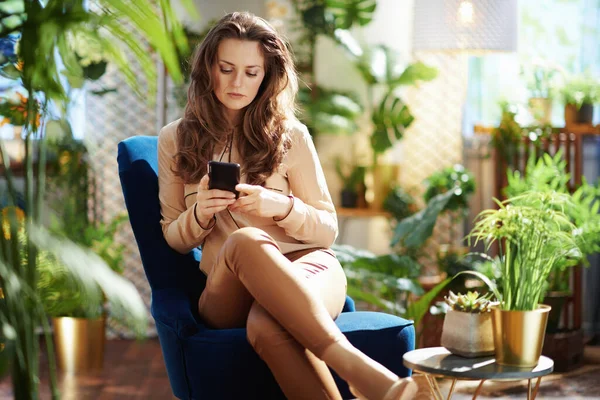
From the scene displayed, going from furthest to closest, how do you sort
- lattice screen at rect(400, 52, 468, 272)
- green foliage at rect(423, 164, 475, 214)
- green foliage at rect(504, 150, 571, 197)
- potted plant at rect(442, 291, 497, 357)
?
lattice screen at rect(400, 52, 468, 272)
green foliage at rect(423, 164, 475, 214)
green foliage at rect(504, 150, 571, 197)
potted plant at rect(442, 291, 497, 357)

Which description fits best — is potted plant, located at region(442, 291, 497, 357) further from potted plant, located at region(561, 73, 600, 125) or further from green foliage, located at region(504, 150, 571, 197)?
potted plant, located at region(561, 73, 600, 125)

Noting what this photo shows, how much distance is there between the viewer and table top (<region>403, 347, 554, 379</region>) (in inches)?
74.4

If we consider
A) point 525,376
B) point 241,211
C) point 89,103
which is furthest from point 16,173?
point 525,376

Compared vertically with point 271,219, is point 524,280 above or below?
below

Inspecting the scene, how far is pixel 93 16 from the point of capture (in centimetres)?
110


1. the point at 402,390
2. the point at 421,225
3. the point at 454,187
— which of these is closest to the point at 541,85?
the point at 454,187

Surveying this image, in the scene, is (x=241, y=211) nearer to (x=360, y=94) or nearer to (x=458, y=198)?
(x=458, y=198)

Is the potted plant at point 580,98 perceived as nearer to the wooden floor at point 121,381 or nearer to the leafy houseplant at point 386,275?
the leafy houseplant at point 386,275

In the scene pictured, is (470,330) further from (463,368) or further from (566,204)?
(566,204)

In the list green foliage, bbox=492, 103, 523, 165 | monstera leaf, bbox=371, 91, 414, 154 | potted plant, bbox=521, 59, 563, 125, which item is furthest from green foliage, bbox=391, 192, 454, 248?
monstera leaf, bbox=371, 91, 414, 154

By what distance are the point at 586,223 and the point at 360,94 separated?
189cm

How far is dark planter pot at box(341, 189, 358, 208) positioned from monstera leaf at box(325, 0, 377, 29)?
0.94m

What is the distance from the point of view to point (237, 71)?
230 cm

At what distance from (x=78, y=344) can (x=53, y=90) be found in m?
3.00
